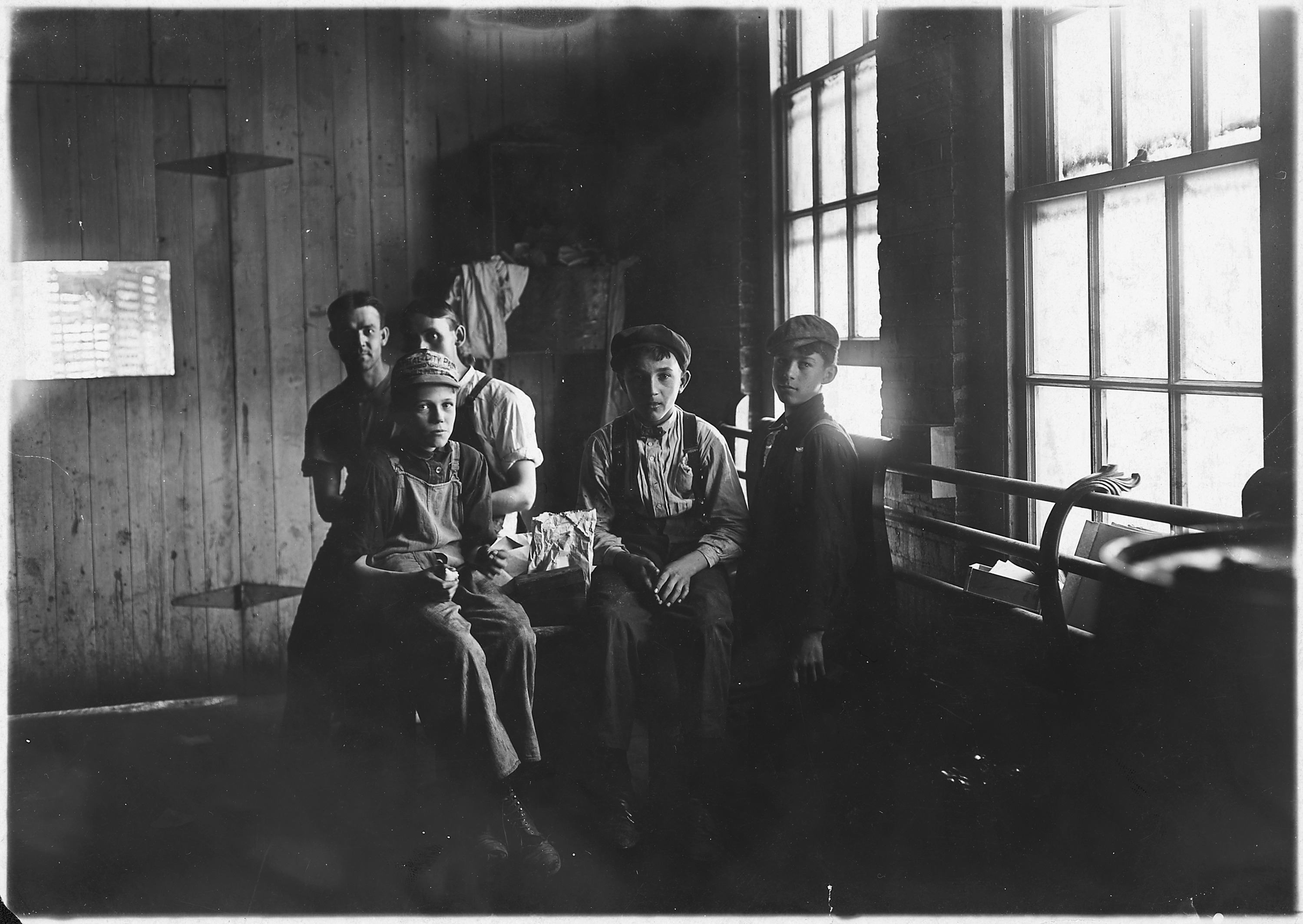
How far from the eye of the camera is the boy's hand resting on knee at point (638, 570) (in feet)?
7.22

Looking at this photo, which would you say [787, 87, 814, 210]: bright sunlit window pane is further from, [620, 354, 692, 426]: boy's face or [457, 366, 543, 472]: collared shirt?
[457, 366, 543, 472]: collared shirt

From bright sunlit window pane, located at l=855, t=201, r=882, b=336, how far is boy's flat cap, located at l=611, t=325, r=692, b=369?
54 centimetres

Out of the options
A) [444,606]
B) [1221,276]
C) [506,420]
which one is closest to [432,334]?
[506,420]

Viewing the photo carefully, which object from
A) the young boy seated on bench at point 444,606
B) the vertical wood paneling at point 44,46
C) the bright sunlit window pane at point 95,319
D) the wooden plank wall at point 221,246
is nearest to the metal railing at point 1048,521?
the young boy seated on bench at point 444,606

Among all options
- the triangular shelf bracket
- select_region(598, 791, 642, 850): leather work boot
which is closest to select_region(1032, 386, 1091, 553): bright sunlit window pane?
select_region(598, 791, 642, 850): leather work boot

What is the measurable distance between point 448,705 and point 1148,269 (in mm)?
1654

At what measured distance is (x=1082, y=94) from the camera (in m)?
2.01

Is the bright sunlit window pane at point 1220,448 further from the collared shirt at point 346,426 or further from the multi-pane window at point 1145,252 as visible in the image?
the collared shirt at point 346,426

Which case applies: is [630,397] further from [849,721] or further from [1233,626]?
[1233,626]

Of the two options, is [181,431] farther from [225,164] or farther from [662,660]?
[662,660]

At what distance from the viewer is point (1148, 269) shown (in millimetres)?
1852

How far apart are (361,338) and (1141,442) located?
6.75ft

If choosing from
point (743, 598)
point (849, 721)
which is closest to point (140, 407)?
point (743, 598)

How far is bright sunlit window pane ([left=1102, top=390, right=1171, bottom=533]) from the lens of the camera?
72.0 inches
